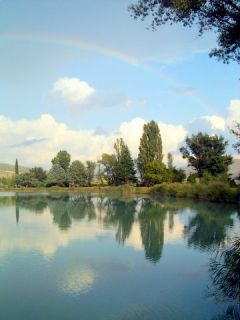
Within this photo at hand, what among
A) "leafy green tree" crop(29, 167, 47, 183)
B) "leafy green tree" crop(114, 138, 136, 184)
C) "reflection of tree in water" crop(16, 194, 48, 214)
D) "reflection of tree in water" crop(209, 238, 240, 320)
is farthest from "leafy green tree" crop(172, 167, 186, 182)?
"reflection of tree in water" crop(209, 238, 240, 320)

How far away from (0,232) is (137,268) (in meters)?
12.6

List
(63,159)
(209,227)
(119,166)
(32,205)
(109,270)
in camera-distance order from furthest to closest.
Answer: (63,159), (119,166), (32,205), (209,227), (109,270)

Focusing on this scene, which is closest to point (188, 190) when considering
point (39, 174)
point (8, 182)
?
point (39, 174)

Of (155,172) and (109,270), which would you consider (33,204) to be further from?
(109,270)

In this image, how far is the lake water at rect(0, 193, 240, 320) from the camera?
34.9 feet

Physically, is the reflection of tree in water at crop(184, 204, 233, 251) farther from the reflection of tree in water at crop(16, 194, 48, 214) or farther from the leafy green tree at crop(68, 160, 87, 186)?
the leafy green tree at crop(68, 160, 87, 186)

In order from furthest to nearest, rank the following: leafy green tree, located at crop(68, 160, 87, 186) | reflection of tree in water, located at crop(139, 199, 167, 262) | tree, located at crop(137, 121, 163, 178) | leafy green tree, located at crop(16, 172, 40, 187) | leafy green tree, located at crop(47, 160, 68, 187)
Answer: leafy green tree, located at crop(16, 172, 40, 187), leafy green tree, located at crop(47, 160, 68, 187), leafy green tree, located at crop(68, 160, 87, 186), tree, located at crop(137, 121, 163, 178), reflection of tree in water, located at crop(139, 199, 167, 262)

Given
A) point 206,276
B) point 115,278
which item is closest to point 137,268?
point 115,278

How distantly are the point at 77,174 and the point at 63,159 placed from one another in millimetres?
8730

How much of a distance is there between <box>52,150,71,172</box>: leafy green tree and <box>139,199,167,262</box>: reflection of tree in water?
57.7 meters

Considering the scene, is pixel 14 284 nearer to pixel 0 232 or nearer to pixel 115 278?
pixel 115 278

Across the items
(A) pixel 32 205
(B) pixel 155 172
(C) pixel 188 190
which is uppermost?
(B) pixel 155 172

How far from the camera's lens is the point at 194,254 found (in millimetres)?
18047

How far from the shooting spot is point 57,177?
8806 cm
